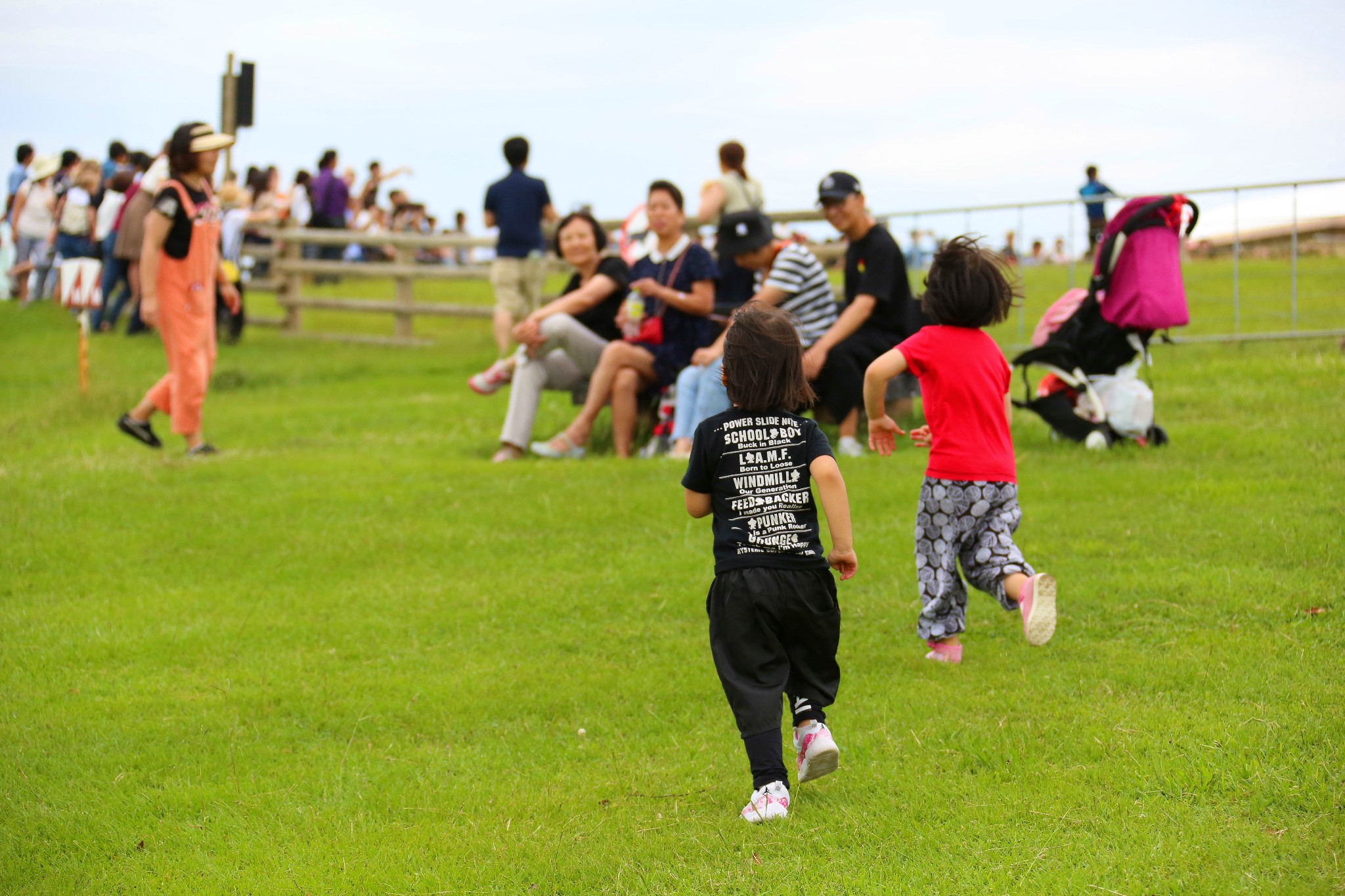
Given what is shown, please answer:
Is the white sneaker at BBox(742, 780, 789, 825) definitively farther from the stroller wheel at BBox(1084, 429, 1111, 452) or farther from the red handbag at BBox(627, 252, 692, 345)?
the red handbag at BBox(627, 252, 692, 345)

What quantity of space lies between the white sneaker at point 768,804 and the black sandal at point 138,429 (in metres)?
7.25

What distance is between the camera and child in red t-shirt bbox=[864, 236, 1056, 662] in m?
4.89

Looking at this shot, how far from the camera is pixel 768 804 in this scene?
3.69 meters

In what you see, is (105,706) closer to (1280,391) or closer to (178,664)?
(178,664)

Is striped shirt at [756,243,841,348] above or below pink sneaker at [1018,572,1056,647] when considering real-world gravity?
above

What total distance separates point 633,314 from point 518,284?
19.0 ft

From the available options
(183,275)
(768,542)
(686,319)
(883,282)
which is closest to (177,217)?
(183,275)

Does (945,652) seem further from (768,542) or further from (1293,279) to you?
(1293,279)

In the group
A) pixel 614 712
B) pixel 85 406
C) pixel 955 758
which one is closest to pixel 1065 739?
pixel 955 758

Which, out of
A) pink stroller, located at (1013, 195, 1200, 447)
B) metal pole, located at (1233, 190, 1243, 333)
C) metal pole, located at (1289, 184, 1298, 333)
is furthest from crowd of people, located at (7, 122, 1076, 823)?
metal pole, located at (1289, 184, 1298, 333)

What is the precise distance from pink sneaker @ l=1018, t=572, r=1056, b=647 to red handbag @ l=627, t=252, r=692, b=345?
16.6 feet

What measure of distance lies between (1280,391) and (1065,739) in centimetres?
667

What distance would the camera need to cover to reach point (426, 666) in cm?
Result: 529

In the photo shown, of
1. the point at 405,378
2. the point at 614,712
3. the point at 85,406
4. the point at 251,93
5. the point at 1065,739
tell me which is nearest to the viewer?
the point at 1065,739
